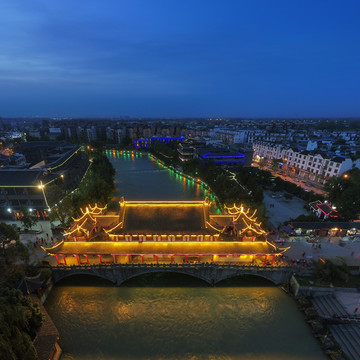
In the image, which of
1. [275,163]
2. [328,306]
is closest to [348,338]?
[328,306]

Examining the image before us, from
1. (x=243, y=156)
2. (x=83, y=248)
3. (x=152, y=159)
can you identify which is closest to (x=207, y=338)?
(x=83, y=248)

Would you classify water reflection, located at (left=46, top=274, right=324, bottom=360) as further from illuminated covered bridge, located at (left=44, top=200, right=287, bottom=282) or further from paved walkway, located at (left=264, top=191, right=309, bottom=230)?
paved walkway, located at (left=264, top=191, right=309, bottom=230)

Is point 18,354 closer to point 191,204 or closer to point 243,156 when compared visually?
point 191,204

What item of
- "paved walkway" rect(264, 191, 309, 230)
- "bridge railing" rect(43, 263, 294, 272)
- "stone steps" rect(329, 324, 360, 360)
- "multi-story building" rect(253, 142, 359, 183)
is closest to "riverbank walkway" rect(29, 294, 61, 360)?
"bridge railing" rect(43, 263, 294, 272)

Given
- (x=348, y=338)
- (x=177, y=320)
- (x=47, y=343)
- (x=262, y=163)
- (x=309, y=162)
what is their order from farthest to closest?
(x=262, y=163) → (x=309, y=162) → (x=177, y=320) → (x=348, y=338) → (x=47, y=343)

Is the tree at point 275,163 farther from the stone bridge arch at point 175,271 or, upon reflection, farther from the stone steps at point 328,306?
the stone steps at point 328,306

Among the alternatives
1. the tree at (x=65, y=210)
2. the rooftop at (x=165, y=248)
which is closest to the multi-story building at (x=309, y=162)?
the rooftop at (x=165, y=248)

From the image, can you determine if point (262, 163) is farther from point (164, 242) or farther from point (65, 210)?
point (65, 210)
